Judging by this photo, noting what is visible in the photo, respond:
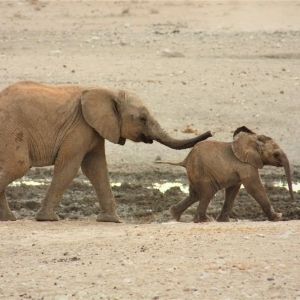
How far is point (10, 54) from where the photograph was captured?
24750 mm

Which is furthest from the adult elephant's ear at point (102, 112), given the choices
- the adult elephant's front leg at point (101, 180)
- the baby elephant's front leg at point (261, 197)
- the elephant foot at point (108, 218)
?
the baby elephant's front leg at point (261, 197)

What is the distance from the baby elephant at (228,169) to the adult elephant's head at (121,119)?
25.0 inches

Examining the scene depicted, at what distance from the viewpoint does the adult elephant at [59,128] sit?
12.2 metres

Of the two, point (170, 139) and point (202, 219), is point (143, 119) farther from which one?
point (202, 219)

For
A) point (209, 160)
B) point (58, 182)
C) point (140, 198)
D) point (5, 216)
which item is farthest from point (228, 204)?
point (5, 216)

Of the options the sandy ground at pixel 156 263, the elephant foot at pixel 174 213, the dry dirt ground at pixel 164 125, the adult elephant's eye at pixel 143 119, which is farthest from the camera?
the elephant foot at pixel 174 213

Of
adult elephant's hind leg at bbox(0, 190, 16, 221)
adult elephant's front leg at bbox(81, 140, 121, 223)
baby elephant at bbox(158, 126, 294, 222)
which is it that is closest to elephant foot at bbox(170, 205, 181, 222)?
baby elephant at bbox(158, 126, 294, 222)

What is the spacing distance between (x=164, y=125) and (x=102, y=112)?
6.22 meters

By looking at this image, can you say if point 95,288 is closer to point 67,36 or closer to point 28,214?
point 28,214

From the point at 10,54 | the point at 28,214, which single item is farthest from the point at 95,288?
the point at 10,54

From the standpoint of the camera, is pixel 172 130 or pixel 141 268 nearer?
pixel 141 268

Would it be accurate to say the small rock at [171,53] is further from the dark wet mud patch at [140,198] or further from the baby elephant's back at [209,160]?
the baby elephant's back at [209,160]

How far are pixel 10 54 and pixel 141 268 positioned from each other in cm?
1598

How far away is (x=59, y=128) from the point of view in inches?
486
